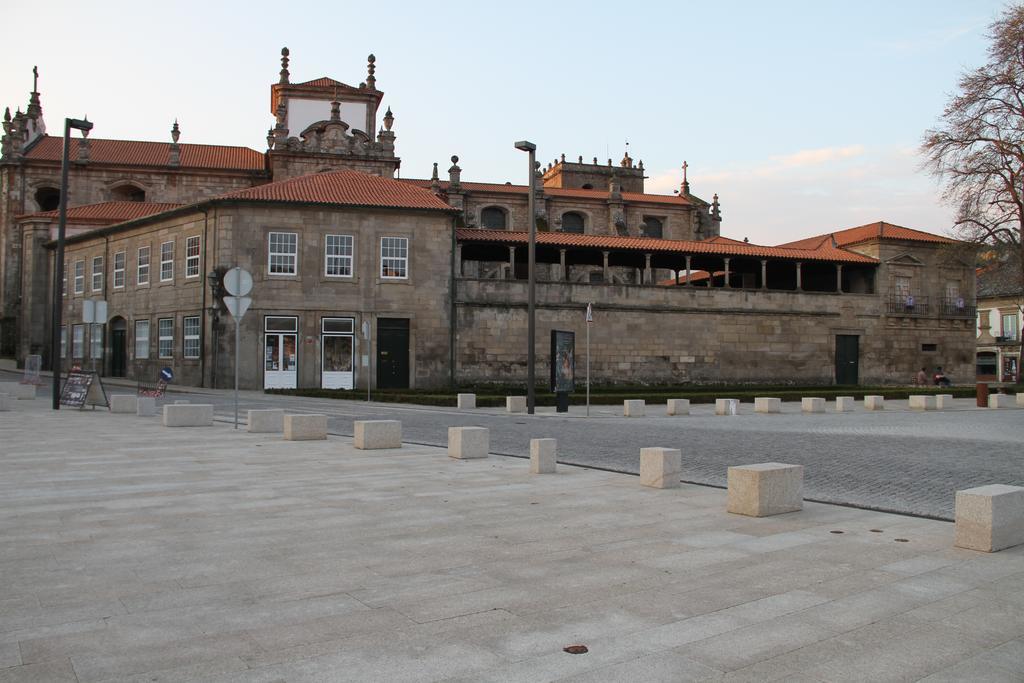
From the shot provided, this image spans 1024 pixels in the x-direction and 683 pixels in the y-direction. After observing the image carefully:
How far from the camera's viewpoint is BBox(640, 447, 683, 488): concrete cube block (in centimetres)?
959

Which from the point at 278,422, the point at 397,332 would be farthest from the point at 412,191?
the point at 278,422

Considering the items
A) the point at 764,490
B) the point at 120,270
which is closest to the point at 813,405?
the point at 764,490

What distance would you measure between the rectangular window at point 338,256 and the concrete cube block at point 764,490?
2814cm

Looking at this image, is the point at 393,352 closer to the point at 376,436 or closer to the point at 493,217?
the point at 376,436

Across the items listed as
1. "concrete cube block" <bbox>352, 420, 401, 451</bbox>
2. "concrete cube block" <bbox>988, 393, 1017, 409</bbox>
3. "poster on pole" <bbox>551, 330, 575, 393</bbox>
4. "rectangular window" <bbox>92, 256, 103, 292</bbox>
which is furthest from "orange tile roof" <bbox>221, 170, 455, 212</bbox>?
"concrete cube block" <bbox>988, 393, 1017, 409</bbox>

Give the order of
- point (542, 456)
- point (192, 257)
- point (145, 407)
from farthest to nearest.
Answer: point (192, 257) < point (145, 407) < point (542, 456)

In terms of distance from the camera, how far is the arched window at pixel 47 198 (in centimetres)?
5056

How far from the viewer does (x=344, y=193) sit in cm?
3547

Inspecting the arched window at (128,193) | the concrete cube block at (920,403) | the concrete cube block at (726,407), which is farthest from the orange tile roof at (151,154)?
the concrete cube block at (920,403)

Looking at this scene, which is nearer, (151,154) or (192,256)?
(192,256)

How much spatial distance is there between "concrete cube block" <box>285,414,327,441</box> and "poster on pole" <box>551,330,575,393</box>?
33.3 feet

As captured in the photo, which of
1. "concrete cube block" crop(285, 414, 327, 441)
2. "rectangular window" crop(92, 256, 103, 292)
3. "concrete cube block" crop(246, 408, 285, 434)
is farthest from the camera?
"rectangular window" crop(92, 256, 103, 292)

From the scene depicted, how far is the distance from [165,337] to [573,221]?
102 feet

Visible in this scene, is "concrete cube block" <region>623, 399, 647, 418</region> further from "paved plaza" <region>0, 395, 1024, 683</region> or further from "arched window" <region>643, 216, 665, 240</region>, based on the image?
"arched window" <region>643, 216, 665, 240</region>
